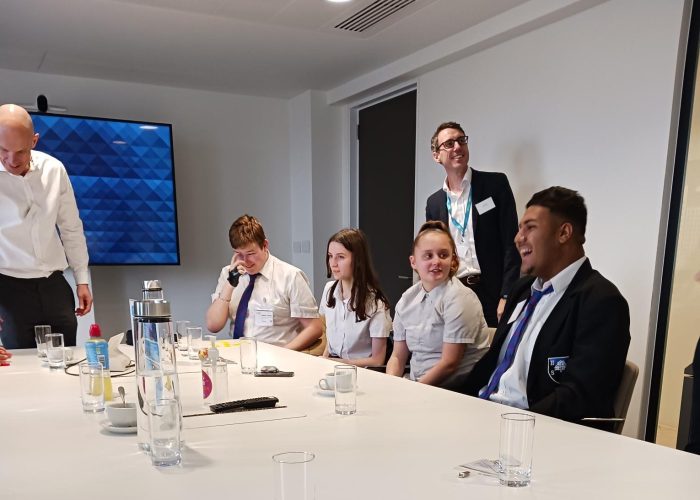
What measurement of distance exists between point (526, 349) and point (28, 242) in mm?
2322

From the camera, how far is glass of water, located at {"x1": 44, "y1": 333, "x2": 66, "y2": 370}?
1.88 m

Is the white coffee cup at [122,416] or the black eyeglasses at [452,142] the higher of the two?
the black eyeglasses at [452,142]

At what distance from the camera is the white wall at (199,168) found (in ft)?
14.9

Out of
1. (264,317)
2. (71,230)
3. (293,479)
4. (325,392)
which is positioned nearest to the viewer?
(293,479)

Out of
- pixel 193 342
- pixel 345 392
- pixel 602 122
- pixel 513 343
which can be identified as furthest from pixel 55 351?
pixel 602 122

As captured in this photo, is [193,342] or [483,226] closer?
[193,342]

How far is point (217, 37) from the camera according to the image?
143 inches

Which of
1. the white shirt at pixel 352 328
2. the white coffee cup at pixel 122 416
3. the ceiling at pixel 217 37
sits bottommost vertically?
the white shirt at pixel 352 328

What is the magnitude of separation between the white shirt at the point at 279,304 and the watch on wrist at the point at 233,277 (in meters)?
0.11

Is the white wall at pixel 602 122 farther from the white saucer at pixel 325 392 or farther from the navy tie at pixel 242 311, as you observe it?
the white saucer at pixel 325 392

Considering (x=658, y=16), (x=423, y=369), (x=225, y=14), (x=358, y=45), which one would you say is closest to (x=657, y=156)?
(x=658, y=16)

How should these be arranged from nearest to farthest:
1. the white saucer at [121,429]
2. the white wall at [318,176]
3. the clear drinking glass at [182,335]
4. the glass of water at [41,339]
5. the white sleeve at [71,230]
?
the white saucer at [121,429] < the glass of water at [41,339] < the clear drinking glass at [182,335] < the white sleeve at [71,230] < the white wall at [318,176]

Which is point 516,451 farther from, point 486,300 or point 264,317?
point 486,300

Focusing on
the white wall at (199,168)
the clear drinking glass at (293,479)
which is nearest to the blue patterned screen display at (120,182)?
the white wall at (199,168)
